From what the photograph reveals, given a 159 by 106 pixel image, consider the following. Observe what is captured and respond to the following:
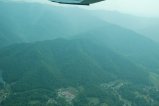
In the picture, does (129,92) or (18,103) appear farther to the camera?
(129,92)

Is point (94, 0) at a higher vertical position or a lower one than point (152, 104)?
higher

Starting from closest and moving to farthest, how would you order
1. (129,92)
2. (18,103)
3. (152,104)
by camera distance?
(18,103)
(152,104)
(129,92)

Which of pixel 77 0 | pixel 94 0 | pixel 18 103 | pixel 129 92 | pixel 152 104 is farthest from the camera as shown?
pixel 129 92

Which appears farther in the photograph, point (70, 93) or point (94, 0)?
point (70, 93)

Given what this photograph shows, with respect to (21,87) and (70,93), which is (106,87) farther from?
(21,87)

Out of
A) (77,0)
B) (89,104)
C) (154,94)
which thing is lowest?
(154,94)

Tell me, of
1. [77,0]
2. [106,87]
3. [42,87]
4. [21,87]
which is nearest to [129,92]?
[106,87]

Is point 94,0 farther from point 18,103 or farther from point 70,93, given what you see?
point 70,93

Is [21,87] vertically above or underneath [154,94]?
above

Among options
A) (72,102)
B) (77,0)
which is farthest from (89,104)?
(77,0)
